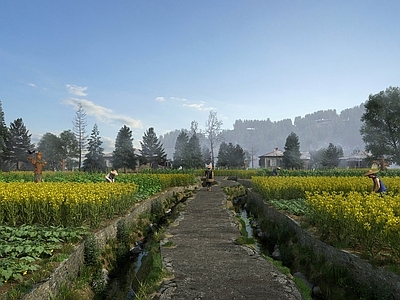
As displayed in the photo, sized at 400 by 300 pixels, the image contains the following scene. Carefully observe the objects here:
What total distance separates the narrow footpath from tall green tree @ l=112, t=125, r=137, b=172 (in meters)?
47.4

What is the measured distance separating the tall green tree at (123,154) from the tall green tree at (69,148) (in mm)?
23653

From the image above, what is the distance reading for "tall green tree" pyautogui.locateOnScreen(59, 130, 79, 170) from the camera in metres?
78.1

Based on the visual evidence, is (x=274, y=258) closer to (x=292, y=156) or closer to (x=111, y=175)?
(x=111, y=175)

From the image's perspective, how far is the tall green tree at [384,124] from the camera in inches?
1893

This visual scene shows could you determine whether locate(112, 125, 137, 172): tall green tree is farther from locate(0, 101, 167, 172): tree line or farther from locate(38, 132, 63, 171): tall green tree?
locate(38, 132, 63, 171): tall green tree

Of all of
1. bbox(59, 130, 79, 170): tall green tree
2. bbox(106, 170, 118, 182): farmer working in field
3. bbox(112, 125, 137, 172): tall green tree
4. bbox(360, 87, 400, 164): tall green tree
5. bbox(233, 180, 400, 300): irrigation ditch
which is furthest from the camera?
bbox(59, 130, 79, 170): tall green tree

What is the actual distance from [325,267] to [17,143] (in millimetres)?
64075

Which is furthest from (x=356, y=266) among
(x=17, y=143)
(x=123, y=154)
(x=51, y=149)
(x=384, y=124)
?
(x=51, y=149)

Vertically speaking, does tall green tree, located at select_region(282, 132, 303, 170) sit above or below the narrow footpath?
above

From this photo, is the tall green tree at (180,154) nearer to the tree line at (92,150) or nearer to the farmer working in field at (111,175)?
the tree line at (92,150)

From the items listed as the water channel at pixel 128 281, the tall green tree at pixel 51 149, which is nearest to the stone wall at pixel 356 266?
the water channel at pixel 128 281

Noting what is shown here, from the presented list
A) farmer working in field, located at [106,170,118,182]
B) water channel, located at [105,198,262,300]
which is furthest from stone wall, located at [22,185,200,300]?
farmer working in field, located at [106,170,118,182]

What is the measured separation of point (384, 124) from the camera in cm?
4944

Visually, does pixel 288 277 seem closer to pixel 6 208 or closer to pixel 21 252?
pixel 21 252
